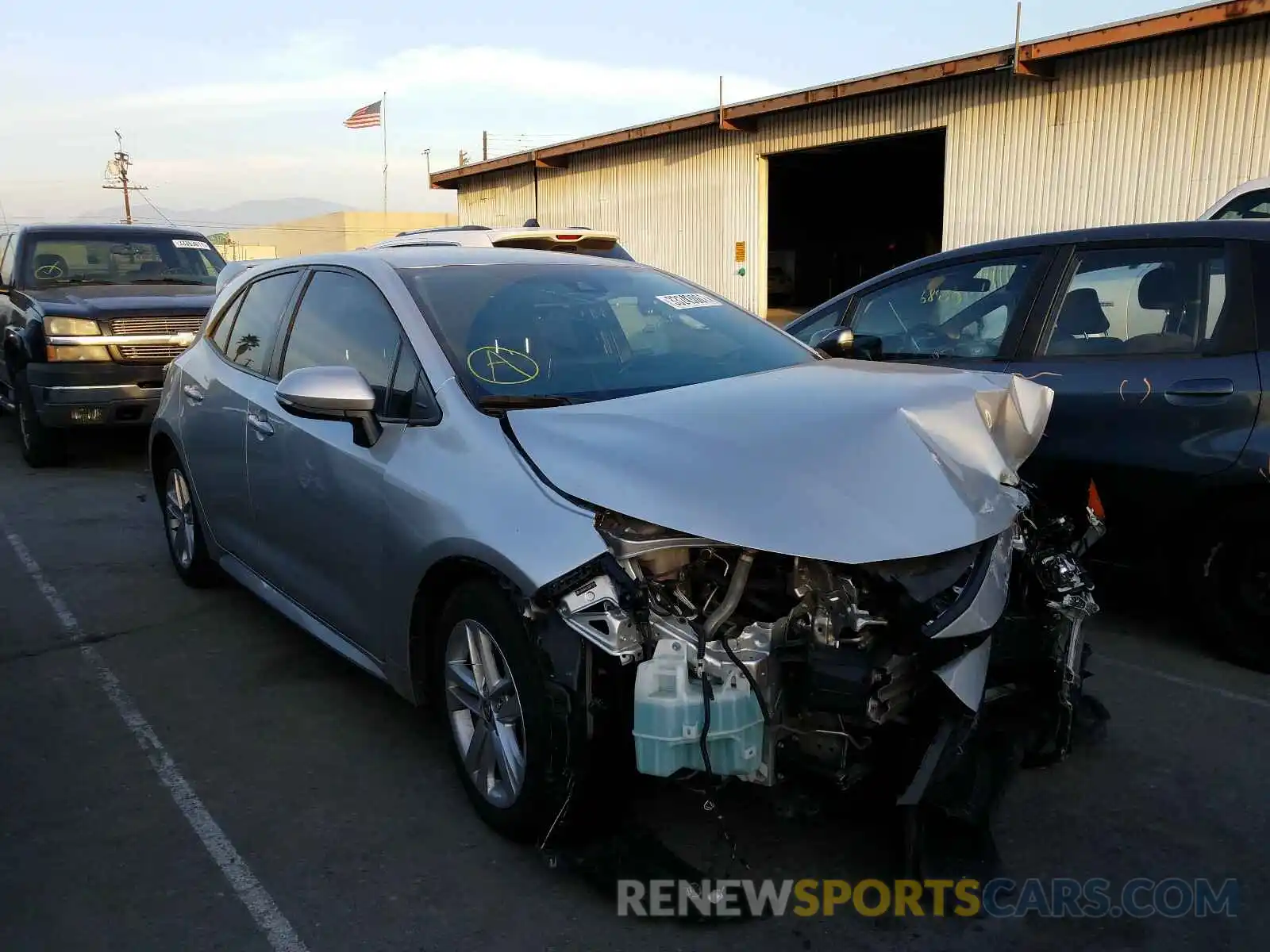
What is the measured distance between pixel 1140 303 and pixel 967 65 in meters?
12.1

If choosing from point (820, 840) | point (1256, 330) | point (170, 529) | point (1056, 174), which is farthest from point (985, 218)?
point (820, 840)

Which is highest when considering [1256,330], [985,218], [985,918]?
[985,218]

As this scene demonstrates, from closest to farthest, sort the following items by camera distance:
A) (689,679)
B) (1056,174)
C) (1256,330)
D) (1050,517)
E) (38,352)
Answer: (689,679)
(1050,517)
(1256,330)
(38,352)
(1056,174)

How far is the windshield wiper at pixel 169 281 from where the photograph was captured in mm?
9742

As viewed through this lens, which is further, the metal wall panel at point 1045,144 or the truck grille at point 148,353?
the metal wall panel at point 1045,144

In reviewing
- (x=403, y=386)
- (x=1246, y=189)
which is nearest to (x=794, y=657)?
(x=403, y=386)

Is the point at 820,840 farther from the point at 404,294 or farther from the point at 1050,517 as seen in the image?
the point at 404,294

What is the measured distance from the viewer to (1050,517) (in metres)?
3.37

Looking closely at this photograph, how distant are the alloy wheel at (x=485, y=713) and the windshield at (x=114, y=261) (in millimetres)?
7934

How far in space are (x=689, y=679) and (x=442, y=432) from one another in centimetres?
116

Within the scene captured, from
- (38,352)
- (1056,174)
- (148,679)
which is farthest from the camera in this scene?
(1056,174)

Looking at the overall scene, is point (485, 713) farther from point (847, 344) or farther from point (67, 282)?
point (67, 282)

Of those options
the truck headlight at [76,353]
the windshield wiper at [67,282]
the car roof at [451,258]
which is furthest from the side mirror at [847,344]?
the windshield wiper at [67,282]

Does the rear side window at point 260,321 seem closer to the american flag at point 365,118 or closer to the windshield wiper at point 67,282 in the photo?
the windshield wiper at point 67,282
